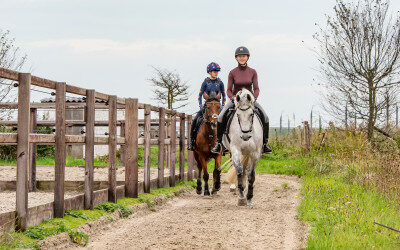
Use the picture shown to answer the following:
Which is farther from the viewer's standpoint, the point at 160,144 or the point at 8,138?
the point at 160,144

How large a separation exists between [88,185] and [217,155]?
4.39m

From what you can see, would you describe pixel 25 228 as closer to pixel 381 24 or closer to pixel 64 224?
pixel 64 224

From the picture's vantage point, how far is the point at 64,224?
666 centimetres

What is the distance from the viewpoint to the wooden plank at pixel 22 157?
6.04 meters

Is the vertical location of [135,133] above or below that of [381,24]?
below

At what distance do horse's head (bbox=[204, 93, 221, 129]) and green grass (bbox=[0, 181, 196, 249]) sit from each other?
240cm

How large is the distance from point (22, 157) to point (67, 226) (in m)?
1.25

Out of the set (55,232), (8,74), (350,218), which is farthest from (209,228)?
(8,74)

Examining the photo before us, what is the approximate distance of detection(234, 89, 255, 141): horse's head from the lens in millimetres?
9602

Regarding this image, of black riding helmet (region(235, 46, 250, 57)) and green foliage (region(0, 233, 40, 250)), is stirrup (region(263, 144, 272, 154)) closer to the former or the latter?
black riding helmet (region(235, 46, 250, 57))

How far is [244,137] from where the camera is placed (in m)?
9.63

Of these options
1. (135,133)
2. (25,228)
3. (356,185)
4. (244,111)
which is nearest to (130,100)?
(135,133)

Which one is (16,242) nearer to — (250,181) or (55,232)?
(55,232)

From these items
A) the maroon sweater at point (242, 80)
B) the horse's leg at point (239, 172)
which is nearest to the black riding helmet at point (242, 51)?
the maroon sweater at point (242, 80)
